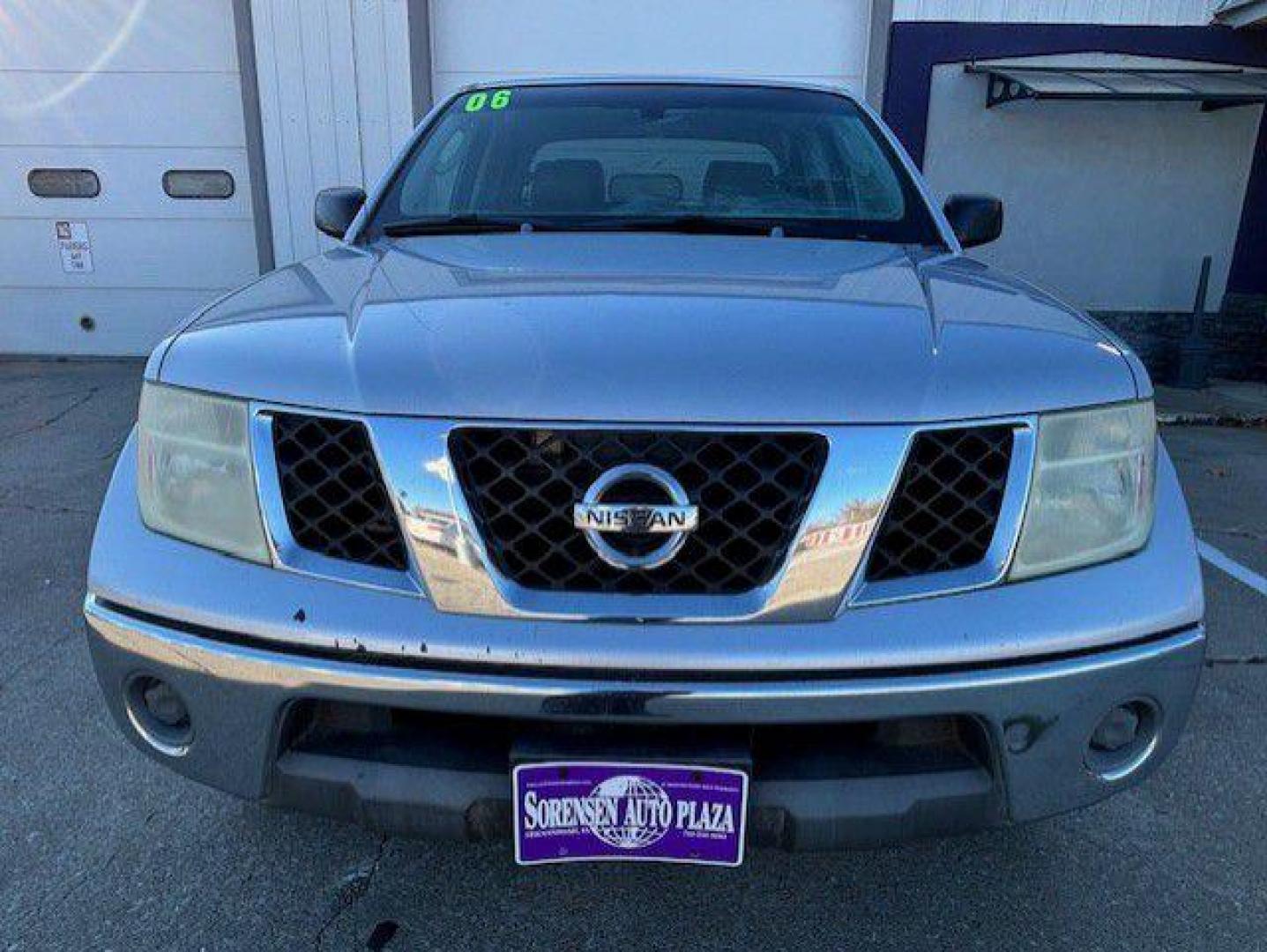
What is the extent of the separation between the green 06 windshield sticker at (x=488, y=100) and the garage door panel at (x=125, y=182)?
439 cm

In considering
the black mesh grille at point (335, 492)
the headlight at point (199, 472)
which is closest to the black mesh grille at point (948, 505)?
the black mesh grille at point (335, 492)

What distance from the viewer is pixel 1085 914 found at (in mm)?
1744

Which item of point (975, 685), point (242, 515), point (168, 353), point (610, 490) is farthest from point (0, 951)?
point (975, 685)

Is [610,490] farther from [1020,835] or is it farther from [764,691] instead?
[1020,835]

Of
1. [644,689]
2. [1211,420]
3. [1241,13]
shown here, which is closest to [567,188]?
[644,689]

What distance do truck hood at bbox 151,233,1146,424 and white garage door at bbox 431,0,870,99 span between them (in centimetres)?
503

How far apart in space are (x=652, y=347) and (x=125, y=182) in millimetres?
6582

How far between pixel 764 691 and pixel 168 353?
111cm

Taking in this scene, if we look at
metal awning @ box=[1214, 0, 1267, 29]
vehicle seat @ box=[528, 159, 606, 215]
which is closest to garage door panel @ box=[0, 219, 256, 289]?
vehicle seat @ box=[528, 159, 606, 215]

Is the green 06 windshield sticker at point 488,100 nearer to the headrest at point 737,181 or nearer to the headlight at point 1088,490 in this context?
the headrest at point 737,181

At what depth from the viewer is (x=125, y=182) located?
6477mm

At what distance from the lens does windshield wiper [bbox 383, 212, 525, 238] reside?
2191mm

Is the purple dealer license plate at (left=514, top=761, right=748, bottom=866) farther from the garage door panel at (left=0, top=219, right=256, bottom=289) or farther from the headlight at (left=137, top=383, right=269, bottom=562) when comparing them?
the garage door panel at (left=0, top=219, right=256, bottom=289)

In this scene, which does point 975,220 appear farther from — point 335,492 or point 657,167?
point 335,492
